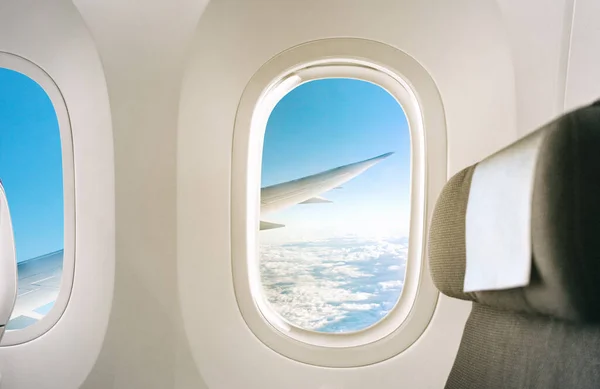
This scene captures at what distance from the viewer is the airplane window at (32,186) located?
209 centimetres

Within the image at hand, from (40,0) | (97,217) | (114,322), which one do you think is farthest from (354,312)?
(40,0)

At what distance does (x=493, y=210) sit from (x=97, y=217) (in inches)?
61.3

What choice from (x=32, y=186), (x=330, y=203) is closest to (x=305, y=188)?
(x=330, y=203)

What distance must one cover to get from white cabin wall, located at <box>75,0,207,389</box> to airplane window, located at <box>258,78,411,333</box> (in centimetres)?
40

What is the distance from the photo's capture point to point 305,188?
83.5 inches

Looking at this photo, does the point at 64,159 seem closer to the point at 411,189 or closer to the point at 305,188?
the point at 305,188

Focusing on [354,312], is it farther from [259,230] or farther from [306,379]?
A: [259,230]

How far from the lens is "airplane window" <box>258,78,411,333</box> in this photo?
6.68 feet

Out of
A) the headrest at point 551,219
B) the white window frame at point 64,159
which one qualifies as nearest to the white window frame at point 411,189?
the white window frame at point 64,159

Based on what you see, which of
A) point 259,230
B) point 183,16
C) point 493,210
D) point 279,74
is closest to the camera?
point 493,210

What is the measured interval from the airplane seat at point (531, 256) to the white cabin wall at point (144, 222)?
3.63ft

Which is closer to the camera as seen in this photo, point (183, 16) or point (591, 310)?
point (591, 310)

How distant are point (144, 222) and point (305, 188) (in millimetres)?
663

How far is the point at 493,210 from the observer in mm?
867
